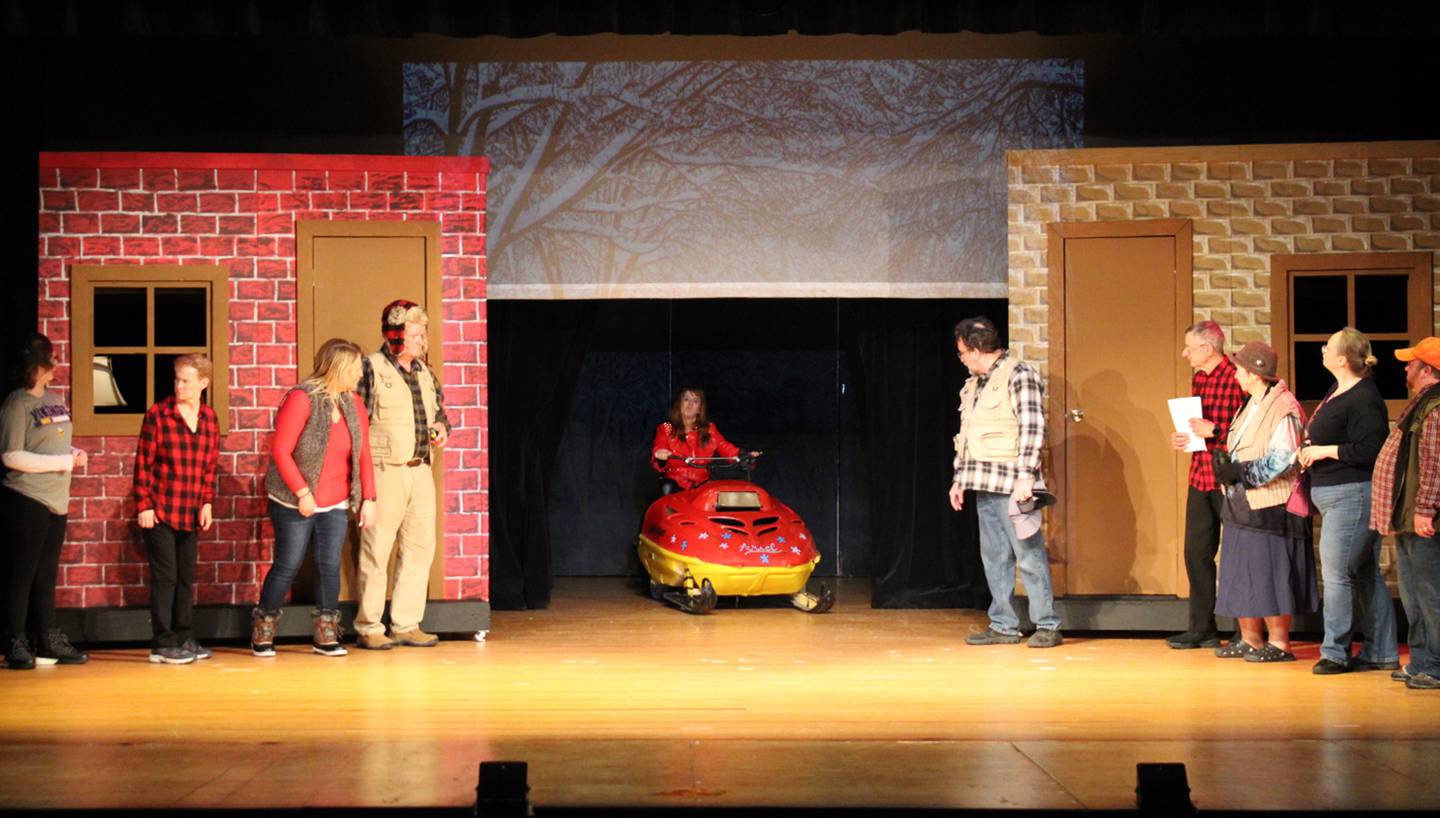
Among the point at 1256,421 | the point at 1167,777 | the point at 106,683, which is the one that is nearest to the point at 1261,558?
the point at 1256,421

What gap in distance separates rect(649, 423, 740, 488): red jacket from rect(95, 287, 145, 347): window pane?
3.11 m

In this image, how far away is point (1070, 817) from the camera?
373 cm

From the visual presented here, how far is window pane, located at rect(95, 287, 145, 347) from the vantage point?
6.93 m

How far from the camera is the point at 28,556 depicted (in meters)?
6.16

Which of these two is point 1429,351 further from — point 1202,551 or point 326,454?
point 326,454

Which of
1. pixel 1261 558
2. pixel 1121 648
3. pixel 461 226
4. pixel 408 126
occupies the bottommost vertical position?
pixel 1121 648

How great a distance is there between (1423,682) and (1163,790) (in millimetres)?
2460

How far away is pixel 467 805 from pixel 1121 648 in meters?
3.95

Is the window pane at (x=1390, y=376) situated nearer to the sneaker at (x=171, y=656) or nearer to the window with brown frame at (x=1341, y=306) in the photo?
the window with brown frame at (x=1341, y=306)

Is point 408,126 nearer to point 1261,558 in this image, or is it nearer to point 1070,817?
point 1261,558

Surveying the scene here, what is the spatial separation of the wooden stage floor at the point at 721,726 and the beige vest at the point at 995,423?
919mm

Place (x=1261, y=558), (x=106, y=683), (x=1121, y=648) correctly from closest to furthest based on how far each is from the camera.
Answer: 1. (x=106, y=683)
2. (x=1261, y=558)
3. (x=1121, y=648)

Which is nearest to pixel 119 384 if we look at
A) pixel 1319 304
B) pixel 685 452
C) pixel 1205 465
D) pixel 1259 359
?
pixel 685 452

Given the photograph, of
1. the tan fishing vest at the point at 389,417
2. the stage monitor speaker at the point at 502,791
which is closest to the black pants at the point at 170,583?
the tan fishing vest at the point at 389,417
